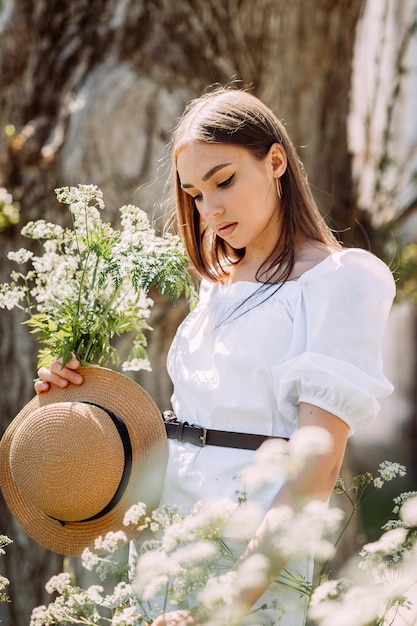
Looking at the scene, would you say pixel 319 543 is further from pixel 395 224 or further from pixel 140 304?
pixel 395 224

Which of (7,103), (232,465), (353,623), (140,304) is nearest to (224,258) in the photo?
(140,304)

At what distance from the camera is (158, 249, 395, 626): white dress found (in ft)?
5.70

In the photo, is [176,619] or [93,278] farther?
[93,278]

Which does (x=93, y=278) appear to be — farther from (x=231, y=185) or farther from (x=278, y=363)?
(x=278, y=363)

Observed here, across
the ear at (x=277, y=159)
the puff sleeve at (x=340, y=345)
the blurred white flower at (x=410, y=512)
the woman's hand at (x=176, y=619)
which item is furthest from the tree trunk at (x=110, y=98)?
the blurred white flower at (x=410, y=512)

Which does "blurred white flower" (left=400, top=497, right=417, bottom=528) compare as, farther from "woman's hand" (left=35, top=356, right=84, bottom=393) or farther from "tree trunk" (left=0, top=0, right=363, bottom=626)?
"tree trunk" (left=0, top=0, right=363, bottom=626)

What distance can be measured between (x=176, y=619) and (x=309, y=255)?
86 cm

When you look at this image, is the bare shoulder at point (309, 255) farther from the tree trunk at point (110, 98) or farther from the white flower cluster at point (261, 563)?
the tree trunk at point (110, 98)

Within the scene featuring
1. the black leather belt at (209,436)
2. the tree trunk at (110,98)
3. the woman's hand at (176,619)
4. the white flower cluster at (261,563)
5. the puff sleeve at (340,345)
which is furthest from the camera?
the tree trunk at (110,98)

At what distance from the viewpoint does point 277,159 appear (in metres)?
2.07

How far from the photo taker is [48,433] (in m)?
1.94

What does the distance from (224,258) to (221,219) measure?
32 cm

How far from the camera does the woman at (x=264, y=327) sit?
1.73 metres

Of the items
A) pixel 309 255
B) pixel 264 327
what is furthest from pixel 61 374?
pixel 309 255
